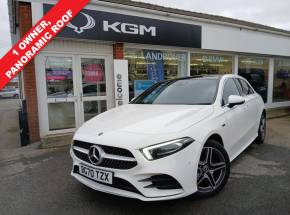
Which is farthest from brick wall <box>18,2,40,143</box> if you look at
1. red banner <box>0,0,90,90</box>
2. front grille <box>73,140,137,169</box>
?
front grille <box>73,140,137,169</box>

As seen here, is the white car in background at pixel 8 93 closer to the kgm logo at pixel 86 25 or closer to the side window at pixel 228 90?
the kgm logo at pixel 86 25

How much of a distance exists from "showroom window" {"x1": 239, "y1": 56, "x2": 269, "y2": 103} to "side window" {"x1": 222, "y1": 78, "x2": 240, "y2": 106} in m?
6.09

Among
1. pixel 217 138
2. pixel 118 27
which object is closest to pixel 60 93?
pixel 118 27

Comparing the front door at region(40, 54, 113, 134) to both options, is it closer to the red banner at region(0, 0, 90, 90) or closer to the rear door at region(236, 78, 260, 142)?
the red banner at region(0, 0, 90, 90)

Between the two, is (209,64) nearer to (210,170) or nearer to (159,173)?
(210,170)

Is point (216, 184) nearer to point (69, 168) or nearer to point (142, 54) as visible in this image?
point (69, 168)

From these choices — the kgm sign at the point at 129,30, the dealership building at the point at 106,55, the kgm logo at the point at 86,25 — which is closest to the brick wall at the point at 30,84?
the dealership building at the point at 106,55

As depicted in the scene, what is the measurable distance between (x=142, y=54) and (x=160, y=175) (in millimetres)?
5365

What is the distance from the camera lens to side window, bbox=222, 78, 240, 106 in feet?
11.3

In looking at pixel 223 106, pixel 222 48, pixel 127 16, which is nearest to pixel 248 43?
pixel 222 48

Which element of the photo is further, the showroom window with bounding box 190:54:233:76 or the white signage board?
the showroom window with bounding box 190:54:233:76

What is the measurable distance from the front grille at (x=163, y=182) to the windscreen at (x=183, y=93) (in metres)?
1.31

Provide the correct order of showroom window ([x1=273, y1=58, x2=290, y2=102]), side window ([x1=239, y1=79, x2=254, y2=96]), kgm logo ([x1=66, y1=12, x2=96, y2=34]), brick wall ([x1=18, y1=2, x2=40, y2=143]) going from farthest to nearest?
showroom window ([x1=273, y1=58, x2=290, y2=102]) → kgm logo ([x1=66, y1=12, x2=96, y2=34]) → brick wall ([x1=18, y1=2, x2=40, y2=143]) → side window ([x1=239, y1=79, x2=254, y2=96])

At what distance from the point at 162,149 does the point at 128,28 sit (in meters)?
4.79
